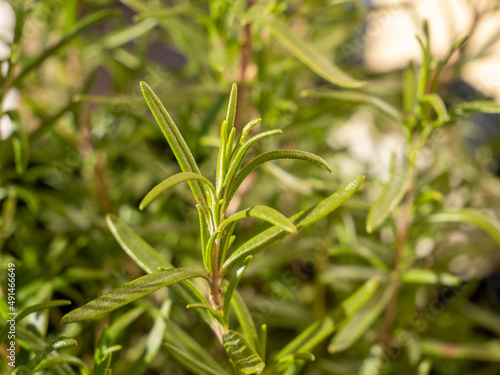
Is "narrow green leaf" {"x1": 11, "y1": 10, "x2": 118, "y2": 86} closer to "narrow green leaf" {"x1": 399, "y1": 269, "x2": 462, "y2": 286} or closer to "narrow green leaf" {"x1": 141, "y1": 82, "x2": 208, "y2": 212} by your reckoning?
"narrow green leaf" {"x1": 141, "y1": 82, "x2": 208, "y2": 212}

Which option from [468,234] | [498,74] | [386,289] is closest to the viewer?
[386,289]

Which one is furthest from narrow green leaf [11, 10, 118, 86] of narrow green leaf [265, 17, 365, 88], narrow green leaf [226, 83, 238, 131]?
narrow green leaf [226, 83, 238, 131]

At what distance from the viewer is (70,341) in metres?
0.33

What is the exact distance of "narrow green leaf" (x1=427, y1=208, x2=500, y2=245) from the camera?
0.48 metres

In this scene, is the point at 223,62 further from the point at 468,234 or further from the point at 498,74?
the point at 498,74

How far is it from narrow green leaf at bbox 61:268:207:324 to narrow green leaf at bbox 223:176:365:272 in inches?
2.3

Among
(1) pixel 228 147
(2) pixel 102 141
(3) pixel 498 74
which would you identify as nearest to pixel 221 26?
(2) pixel 102 141

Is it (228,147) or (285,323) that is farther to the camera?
(285,323)

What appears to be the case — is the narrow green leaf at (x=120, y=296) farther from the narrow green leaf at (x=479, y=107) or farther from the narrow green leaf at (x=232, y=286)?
the narrow green leaf at (x=479, y=107)

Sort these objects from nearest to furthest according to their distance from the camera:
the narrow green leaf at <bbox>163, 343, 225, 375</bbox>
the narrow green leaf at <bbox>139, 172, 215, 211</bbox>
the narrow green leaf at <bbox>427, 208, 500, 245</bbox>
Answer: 1. the narrow green leaf at <bbox>139, 172, 215, 211</bbox>
2. the narrow green leaf at <bbox>163, 343, 225, 375</bbox>
3. the narrow green leaf at <bbox>427, 208, 500, 245</bbox>

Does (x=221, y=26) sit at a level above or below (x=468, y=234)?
above

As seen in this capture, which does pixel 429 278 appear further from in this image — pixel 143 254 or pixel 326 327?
pixel 143 254

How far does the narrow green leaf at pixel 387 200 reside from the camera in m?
0.42

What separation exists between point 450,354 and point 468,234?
0.30m
